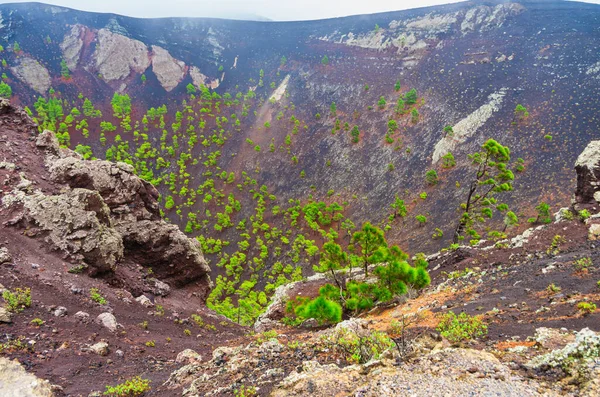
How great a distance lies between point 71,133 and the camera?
77062 mm

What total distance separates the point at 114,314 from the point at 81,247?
454cm

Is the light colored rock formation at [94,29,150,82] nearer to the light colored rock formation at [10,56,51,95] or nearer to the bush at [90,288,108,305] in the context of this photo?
the light colored rock formation at [10,56,51,95]

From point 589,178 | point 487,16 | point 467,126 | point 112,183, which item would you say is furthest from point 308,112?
point 589,178

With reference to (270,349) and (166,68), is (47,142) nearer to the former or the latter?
(270,349)

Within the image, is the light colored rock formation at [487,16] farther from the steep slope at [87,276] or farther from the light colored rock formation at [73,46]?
the light colored rock formation at [73,46]

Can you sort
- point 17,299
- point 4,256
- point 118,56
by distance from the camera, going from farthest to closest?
point 118,56
point 4,256
point 17,299

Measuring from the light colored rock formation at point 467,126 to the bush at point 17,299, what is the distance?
51.9m

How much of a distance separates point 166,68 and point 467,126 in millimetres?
85898

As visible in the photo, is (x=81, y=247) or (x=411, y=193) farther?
(x=411, y=193)

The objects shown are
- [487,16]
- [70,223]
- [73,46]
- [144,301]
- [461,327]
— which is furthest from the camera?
[73,46]

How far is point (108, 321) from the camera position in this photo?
13688mm

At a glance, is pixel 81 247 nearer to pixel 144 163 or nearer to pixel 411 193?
pixel 411 193

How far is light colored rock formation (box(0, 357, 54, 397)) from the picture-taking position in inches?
334

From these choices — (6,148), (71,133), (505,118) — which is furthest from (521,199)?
(71,133)
